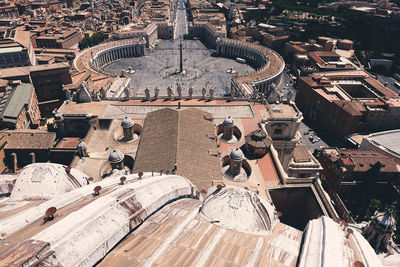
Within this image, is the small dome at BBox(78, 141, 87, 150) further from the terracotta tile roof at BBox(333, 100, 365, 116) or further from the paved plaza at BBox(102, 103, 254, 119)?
the terracotta tile roof at BBox(333, 100, 365, 116)

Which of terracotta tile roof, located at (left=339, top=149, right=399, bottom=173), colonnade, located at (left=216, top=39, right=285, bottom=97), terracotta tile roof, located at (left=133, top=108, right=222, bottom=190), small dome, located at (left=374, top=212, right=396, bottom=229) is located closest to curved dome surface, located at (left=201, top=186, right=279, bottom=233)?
terracotta tile roof, located at (left=133, top=108, right=222, bottom=190)

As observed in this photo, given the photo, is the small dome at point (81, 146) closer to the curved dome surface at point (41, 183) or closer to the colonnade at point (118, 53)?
the curved dome surface at point (41, 183)

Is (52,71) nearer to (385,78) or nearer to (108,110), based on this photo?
(108,110)

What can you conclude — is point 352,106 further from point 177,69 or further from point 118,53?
point 118,53

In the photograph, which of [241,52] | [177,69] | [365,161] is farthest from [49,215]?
[241,52]

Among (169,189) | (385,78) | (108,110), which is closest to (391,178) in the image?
(169,189)

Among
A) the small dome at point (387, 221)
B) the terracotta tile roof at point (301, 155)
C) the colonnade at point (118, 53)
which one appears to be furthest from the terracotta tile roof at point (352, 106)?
the colonnade at point (118, 53)
